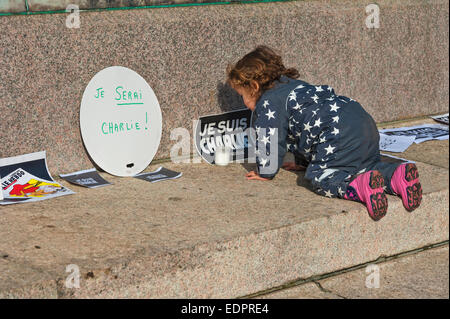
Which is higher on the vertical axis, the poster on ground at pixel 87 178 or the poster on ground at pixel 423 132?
the poster on ground at pixel 87 178

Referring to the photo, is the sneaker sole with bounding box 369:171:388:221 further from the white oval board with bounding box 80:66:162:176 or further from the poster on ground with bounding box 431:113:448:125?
the poster on ground with bounding box 431:113:448:125

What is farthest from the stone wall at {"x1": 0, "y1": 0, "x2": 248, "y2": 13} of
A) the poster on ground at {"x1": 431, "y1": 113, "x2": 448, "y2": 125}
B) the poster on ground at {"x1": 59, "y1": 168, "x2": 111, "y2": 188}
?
the poster on ground at {"x1": 431, "y1": 113, "x2": 448, "y2": 125}

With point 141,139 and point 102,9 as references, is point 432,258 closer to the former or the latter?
point 141,139

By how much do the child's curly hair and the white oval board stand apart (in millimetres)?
526

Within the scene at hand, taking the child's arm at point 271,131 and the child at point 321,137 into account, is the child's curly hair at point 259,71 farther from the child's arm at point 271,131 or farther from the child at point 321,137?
the child's arm at point 271,131

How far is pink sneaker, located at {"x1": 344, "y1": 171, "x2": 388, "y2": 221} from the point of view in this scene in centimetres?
305

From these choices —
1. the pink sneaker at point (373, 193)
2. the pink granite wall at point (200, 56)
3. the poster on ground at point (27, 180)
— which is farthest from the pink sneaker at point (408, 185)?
the poster on ground at point (27, 180)

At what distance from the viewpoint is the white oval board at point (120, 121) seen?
3.52 m

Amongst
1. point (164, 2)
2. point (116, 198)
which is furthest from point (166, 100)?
point (116, 198)

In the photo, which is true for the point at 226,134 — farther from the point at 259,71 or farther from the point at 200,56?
the point at 259,71

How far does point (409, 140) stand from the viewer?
443cm

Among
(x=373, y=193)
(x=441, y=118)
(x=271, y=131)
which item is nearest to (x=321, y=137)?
(x=271, y=131)

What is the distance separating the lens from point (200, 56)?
12.7ft

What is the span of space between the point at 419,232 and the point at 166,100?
161 cm
